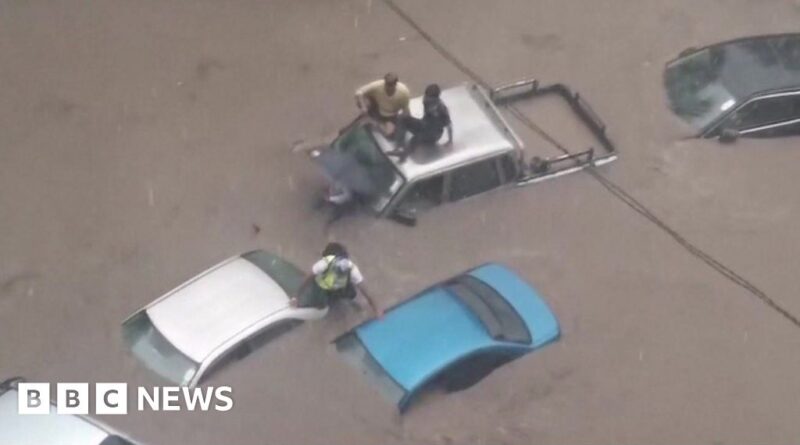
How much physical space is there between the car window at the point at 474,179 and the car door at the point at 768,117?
275cm

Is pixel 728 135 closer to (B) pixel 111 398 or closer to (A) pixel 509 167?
(A) pixel 509 167

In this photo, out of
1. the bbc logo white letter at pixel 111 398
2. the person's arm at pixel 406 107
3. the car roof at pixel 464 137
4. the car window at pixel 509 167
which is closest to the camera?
the bbc logo white letter at pixel 111 398

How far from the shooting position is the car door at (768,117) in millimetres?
11945

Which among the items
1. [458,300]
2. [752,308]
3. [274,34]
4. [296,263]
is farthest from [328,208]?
[752,308]

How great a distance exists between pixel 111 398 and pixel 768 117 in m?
7.59

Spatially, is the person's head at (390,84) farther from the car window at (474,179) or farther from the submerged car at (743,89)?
the submerged car at (743,89)

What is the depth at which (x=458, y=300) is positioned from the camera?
9.89 meters

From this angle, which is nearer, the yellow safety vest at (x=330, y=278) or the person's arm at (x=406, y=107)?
the yellow safety vest at (x=330, y=278)

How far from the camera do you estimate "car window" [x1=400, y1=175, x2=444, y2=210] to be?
1105 centimetres

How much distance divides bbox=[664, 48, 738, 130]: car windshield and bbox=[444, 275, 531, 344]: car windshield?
3.68 meters

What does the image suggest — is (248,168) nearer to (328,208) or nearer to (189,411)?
(328,208)

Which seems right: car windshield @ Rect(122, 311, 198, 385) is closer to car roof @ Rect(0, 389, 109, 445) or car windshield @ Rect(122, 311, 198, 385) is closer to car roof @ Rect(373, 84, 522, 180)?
car roof @ Rect(0, 389, 109, 445)

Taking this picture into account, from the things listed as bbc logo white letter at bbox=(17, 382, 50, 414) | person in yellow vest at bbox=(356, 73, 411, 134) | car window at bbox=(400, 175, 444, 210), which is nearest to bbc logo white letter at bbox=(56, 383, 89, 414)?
bbc logo white letter at bbox=(17, 382, 50, 414)

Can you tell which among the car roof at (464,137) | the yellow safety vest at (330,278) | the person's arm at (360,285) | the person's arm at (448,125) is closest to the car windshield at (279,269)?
the yellow safety vest at (330,278)
